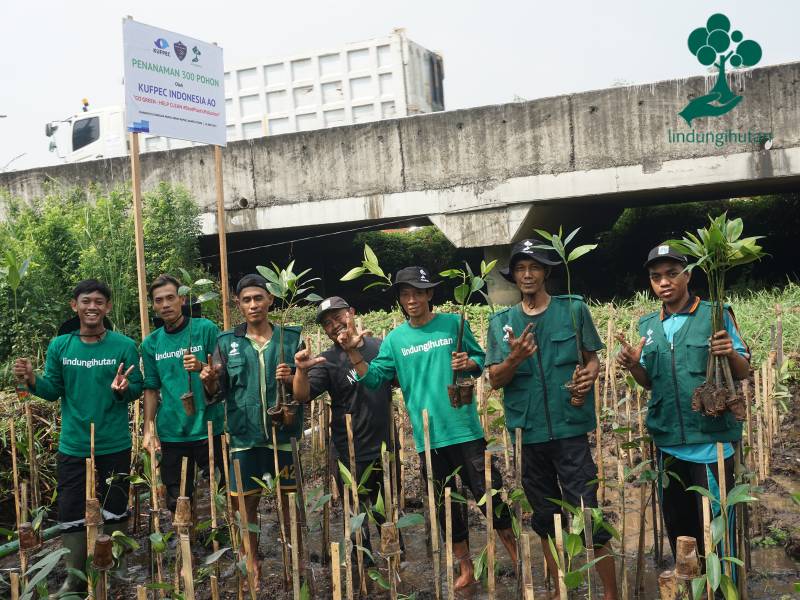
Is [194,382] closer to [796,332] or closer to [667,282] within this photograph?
[667,282]

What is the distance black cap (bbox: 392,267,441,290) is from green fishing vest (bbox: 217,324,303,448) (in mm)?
606

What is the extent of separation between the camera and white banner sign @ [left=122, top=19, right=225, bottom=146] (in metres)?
5.10

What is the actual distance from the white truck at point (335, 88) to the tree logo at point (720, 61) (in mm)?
4864

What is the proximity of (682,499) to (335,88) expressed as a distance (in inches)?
418

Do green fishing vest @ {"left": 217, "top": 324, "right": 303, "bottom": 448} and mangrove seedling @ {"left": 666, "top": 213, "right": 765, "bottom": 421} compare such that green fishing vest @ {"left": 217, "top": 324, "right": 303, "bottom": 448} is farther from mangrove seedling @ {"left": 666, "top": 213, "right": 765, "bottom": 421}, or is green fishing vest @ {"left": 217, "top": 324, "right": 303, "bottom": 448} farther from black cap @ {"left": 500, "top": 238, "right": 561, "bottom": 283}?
mangrove seedling @ {"left": 666, "top": 213, "right": 765, "bottom": 421}

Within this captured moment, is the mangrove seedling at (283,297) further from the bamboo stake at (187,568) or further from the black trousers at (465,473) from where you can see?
the bamboo stake at (187,568)

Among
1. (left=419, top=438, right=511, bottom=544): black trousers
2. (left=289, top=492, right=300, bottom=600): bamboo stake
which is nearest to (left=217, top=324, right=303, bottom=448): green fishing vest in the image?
(left=419, top=438, right=511, bottom=544): black trousers

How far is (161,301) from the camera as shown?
4.05m

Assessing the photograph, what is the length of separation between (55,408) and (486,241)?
212 inches

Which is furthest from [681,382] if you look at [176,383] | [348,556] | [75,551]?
[75,551]

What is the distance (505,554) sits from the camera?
4.06m

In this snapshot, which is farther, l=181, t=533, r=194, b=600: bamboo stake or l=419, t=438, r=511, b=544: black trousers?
l=419, t=438, r=511, b=544: black trousers

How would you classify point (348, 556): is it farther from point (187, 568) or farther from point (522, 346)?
point (522, 346)

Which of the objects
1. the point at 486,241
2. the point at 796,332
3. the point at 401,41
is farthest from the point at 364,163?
the point at 796,332
